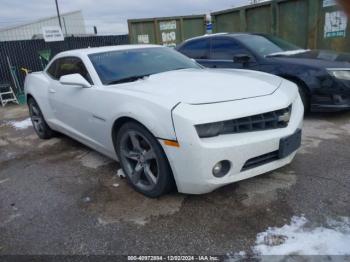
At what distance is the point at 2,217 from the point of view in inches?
115

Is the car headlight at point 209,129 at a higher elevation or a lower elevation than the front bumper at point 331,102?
higher

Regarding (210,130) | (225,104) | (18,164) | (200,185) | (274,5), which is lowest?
(18,164)

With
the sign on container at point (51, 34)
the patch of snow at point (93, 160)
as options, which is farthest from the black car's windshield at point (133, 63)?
the sign on container at point (51, 34)

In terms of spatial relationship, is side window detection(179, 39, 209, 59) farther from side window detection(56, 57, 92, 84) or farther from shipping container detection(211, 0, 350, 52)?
side window detection(56, 57, 92, 84)

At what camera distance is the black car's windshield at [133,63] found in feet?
11.6

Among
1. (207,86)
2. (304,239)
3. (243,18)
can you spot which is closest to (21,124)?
(207,86)

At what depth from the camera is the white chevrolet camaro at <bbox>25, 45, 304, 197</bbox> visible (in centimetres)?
247

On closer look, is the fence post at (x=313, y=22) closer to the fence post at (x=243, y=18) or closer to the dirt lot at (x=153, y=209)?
the fence post at (x=243, y=18)

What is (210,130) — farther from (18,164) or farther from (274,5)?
(274,5)

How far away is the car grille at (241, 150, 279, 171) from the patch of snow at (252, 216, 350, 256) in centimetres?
51

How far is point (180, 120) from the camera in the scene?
2422 mm

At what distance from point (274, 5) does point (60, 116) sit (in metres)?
5.78

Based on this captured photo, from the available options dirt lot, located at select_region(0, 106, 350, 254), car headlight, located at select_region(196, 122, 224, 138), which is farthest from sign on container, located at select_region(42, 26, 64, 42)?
car headlight, located at select_region(196, 122, 224, 138)

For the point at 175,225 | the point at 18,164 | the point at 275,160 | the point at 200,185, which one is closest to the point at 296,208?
the point at 275,160
